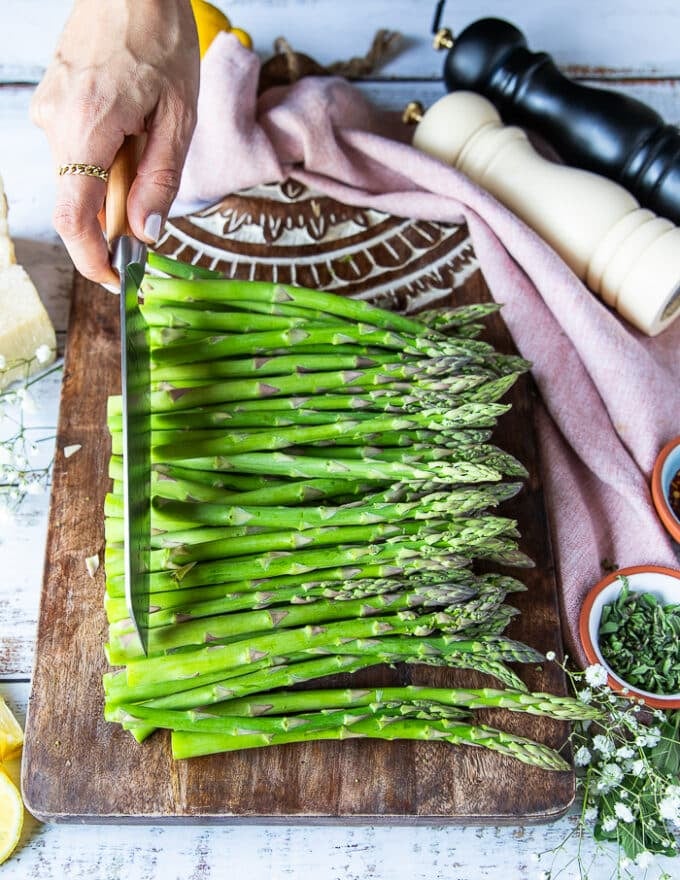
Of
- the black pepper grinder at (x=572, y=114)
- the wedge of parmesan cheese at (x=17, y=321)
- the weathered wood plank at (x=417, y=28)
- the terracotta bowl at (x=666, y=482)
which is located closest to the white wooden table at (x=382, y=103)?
the weathered wood plank at (x=417, y=28)

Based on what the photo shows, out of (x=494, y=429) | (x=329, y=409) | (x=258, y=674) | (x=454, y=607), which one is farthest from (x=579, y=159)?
(x=258, y=674)

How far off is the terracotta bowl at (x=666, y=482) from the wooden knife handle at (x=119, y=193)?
1.48 meters

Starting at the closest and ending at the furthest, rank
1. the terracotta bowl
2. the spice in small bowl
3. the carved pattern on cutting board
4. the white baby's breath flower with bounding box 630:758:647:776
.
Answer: the white baby's breath flower with bounding box 630:758:647:776, the spice in small bowl, the terracotta bowl, the carved pattern on cutting board

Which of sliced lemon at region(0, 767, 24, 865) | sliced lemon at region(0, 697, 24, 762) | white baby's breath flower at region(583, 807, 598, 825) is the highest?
sliced lemon at region(0, 697, 24, 762)

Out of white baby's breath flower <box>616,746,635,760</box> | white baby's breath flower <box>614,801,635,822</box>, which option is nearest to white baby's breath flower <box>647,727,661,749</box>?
white baby's breath flower <box>616,746,635,760</box>

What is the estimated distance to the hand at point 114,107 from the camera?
215 cm

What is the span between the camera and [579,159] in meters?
2.94

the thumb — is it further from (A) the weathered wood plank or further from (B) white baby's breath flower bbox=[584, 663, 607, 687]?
Answer: (B) white baby's breath flower bbox=[584, 663, 607, 687]

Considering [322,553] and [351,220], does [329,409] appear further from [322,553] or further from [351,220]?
[351,220]

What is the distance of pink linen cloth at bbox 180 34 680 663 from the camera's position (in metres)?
2.60

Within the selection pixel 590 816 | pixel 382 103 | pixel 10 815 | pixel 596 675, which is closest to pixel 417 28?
pixel 382 103

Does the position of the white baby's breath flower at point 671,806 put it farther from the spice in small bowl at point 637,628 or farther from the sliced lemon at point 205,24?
the sliced lemon at point 205,24

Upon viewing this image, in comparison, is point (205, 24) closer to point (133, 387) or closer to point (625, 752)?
point (133, 387)

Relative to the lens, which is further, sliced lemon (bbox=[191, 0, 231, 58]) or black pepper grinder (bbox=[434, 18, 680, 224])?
sliced lemon (bbox=[191, 0, 231, 58])
